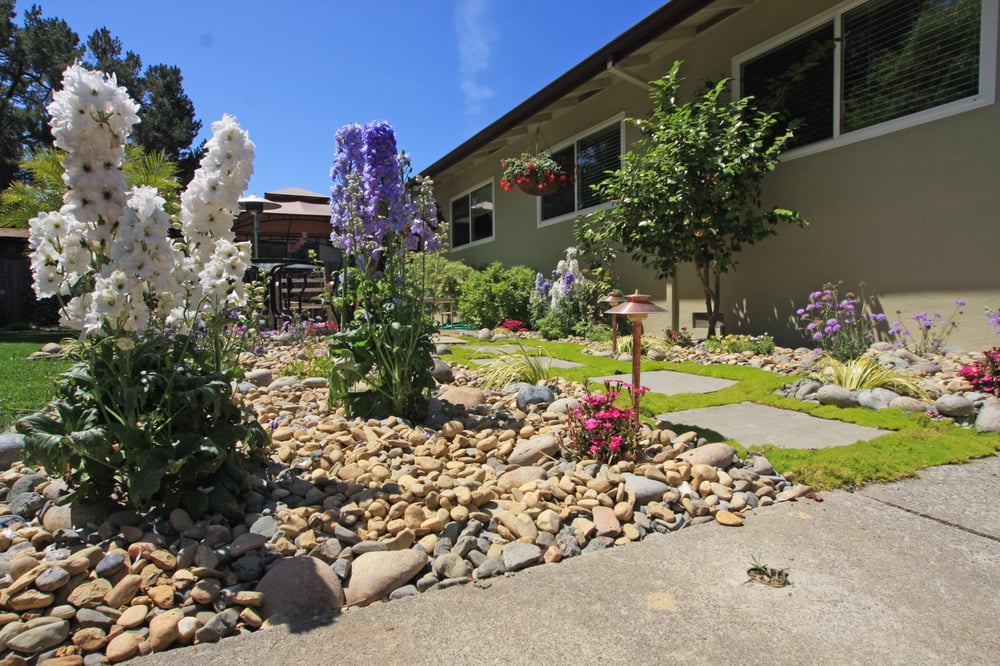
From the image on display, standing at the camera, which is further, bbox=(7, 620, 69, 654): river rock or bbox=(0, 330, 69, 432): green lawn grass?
bbox=(0, 330, 69, 432): green lawn grass

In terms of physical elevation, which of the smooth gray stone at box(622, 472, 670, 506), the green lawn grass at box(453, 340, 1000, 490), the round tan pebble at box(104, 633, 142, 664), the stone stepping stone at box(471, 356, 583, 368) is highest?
the stone stepping stone at box(471, 356, 583, 368)

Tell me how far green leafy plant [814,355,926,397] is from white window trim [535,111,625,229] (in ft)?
14.9

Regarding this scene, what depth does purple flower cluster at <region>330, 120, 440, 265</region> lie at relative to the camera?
9.97ft

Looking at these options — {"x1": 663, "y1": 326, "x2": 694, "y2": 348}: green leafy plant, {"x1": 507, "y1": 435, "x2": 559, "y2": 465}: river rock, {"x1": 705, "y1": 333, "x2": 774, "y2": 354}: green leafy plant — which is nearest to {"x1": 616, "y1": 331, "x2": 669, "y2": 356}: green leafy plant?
{"x1": 663, "y1": 326, "x2": 694, "y2": 348}: green leafy plant

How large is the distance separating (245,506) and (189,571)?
43 cm

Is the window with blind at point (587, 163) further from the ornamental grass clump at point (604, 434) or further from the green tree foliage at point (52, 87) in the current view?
the green tree foliage at point (52, 87)

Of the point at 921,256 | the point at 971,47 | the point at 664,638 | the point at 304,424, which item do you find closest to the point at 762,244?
the point at 921,256

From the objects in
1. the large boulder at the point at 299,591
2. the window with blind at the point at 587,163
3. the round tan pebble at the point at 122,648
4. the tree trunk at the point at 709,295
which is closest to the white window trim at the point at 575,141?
the window with blind at the point at 587,163

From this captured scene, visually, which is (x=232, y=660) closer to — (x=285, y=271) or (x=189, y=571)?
(x=189, y=571)

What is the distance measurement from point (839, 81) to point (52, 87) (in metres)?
22.6

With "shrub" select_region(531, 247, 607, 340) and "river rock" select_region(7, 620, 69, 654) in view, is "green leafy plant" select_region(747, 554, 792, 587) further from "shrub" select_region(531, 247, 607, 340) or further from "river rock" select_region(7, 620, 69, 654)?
"shrub" select_region(531, 247, 607, 340)

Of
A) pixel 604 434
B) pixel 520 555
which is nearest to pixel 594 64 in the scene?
pixel 604 434

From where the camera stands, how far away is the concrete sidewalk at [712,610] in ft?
4.48

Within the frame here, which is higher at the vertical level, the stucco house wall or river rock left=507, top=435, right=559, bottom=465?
the stucco house wall
